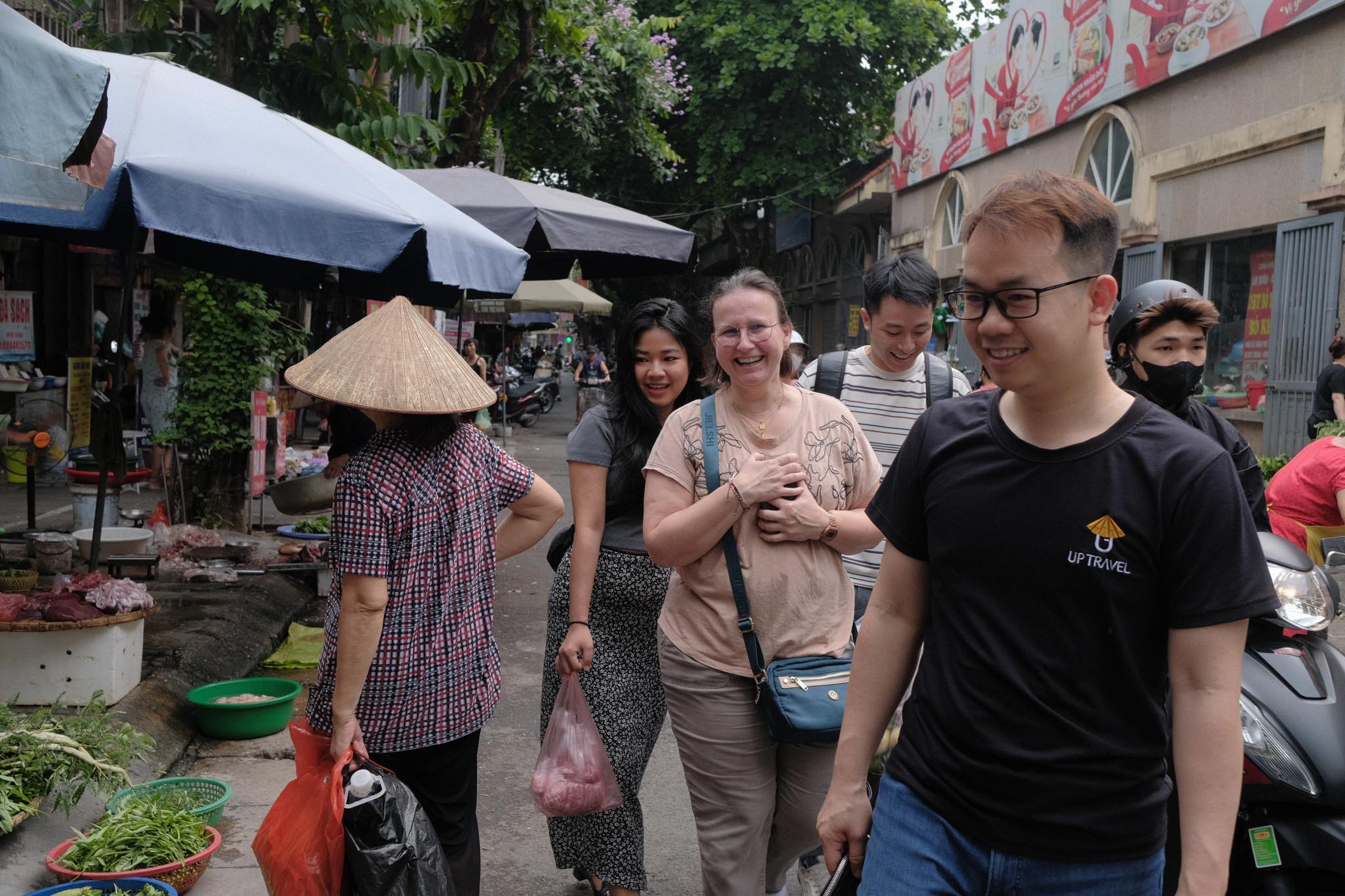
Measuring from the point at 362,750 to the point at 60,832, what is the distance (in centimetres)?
163

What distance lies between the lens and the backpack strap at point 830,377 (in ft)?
13.3

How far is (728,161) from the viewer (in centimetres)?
2578

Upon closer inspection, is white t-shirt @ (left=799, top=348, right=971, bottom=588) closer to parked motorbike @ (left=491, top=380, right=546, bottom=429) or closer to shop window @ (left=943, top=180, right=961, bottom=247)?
shop window @ (left=943, top=180, right=961, bottom=247)

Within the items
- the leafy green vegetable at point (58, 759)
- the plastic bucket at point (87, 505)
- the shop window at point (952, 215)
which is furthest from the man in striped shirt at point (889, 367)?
the shop window at point (952, 215)

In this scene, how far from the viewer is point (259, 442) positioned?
8.86 meters

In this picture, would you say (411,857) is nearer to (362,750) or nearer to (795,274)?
(362,750)

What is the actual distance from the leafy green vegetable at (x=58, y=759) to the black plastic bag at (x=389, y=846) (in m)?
1.40

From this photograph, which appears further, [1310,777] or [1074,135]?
[1074,135]

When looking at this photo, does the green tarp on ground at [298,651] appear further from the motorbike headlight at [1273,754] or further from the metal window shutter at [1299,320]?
the metal window shutter at [1299,320]

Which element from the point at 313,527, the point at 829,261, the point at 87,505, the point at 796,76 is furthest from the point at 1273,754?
the point at 829,261

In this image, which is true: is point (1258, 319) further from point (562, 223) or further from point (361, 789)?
point (361, 789)

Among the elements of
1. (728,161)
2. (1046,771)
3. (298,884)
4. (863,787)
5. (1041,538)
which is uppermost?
(728,161)

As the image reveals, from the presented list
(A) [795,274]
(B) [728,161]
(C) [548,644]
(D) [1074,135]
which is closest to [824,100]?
(B) [728,161]

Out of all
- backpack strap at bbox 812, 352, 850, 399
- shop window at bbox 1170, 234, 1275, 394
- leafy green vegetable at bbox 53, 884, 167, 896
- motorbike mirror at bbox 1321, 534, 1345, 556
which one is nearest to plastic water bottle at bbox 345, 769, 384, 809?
leafy green vegetable at bbox 53, 884, 167, 896
